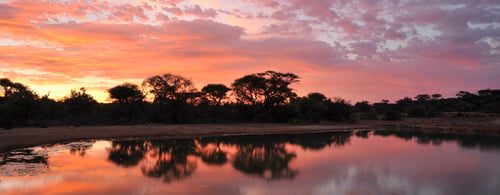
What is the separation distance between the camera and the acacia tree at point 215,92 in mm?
55531

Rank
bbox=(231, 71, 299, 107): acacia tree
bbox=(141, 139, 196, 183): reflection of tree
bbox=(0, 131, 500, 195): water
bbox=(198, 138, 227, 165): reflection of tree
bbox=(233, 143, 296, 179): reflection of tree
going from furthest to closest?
bbox=(231, 71, 299, 107): acacia tree → bbox=(198, 138, 227, 165): reflection of tree → bbox=(233, 143, 296, 179): reflection of tree → bbox=(141, 139, 196, 183): reflection of tree → bbox=(0, 131, 500, 195): water

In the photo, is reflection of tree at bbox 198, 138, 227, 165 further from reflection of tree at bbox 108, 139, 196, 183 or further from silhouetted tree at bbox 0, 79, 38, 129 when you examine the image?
silhouetted tree at bbox 0, 79, 38, 129

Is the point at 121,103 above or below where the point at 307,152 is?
above

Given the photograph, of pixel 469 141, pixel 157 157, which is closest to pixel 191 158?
pixel 157 157

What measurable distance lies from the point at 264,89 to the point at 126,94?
21237 millimetres

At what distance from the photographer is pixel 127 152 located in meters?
19.5

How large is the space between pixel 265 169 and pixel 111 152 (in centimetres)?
979

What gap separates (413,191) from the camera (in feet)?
35.0

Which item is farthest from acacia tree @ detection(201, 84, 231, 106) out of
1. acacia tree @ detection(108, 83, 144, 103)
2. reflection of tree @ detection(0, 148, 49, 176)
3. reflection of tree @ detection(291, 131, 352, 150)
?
reflection of tree @ detection(0, 148, 49, 176)

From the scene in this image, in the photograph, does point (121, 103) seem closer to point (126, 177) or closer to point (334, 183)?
point (126, 177)

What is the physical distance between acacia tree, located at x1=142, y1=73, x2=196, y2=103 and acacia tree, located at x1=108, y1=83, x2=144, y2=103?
287cm

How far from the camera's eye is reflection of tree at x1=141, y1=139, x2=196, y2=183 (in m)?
13.3

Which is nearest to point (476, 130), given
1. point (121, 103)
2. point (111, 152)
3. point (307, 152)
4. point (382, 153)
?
point (382, 153)

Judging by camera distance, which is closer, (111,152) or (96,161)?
(96,161)
